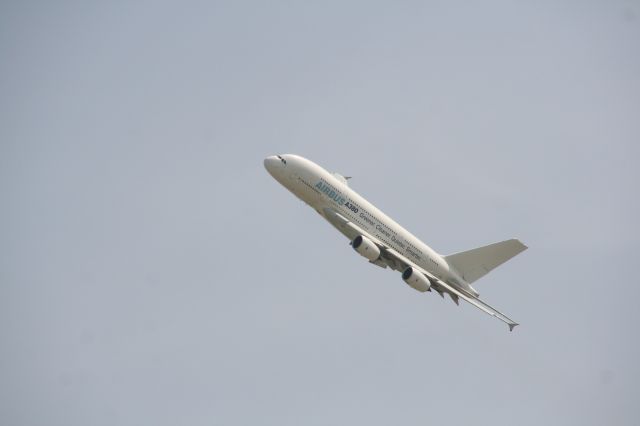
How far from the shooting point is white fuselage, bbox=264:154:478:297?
83250 millimetres

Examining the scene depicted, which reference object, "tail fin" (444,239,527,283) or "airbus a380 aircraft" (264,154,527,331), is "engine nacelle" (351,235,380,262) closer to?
"airbus a380 aircraft" (264,154,527,331)

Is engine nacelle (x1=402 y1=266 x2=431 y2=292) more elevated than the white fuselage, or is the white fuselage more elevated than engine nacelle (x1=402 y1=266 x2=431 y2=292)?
the white fuselage

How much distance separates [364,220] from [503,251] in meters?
18.4

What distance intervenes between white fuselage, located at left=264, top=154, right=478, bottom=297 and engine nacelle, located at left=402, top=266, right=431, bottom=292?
12.1 ft

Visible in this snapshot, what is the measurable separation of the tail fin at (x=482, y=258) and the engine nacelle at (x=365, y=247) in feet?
42.9

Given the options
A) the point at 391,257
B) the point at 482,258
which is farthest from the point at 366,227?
the point at 482,258

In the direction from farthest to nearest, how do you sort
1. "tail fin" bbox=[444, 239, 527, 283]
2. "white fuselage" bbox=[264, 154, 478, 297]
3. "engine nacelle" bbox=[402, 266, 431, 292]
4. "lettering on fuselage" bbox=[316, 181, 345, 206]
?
1. "tail fin" bbox=[444, 239, 527, 283]
2. "engine nacelle" bbox=[402, 266, 431, 292]
3. "lettering on fuselage" bbox=[316, 181, 345, 206]
4. "white fuselage" bbox=[264, 154, 478, 297]

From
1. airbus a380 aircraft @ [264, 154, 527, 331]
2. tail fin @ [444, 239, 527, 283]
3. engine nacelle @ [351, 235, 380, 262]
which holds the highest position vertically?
tail fin @ [444, 239, 527, 283]

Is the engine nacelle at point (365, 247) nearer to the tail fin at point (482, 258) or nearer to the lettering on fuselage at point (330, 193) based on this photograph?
the lettering on fuselage at point (330, 193)

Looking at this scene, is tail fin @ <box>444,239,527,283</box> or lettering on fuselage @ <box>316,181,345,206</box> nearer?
lettering on fuselage @ <box>316,181,345,206</box>

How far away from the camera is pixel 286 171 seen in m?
83.2

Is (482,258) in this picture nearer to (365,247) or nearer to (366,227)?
(366,227)

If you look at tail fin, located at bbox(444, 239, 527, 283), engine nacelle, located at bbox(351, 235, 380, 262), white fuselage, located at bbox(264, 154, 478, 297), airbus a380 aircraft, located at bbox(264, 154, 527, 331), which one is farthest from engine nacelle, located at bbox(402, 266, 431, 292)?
tail fin, located at bbox(444, 239, 527, 283)

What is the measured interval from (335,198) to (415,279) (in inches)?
436
